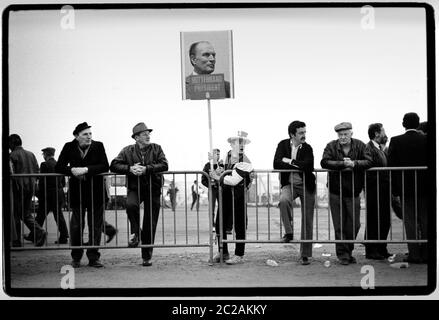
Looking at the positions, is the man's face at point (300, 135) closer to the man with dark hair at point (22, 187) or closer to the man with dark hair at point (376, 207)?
the man with dark hair at point (376, 207)

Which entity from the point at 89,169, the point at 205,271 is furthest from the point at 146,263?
the point at 89,169

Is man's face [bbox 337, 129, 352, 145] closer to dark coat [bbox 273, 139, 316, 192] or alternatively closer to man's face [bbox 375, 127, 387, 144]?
dark coat [bbox 273, 139, 316, 192]

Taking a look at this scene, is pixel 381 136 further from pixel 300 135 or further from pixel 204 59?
pixel 204 59

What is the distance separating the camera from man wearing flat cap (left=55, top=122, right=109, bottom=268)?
6281 millimetres

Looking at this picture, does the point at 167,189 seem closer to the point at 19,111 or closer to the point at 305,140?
the point at 305,140

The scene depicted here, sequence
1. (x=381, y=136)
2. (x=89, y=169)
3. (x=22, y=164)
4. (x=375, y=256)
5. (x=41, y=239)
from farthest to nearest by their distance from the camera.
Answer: (x=381, y=136), (x=375, y=256), (x=41, y=239), (x=89, y=169), (x=22, y=164)

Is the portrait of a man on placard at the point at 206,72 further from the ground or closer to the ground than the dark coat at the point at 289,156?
further from the ground

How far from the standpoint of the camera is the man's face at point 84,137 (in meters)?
6.23

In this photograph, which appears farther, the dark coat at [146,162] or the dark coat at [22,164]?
the dark coat at [146,162]

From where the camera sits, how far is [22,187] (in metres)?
5.78

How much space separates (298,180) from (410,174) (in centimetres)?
112

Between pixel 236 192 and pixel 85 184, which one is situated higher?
pixel 85 184

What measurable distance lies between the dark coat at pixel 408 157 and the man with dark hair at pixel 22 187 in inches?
140

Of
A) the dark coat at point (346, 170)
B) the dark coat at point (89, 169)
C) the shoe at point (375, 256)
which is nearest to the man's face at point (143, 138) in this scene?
the dark coat at point (89, 169)
